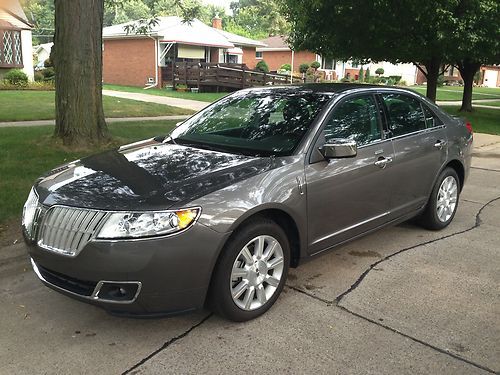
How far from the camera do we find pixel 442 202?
17.9ft

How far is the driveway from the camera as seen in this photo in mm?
3045

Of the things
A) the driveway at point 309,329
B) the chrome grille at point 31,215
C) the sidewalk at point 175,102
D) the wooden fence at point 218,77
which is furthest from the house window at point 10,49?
the chrome grille at point 31,215

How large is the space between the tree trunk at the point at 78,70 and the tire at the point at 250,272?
5.41m

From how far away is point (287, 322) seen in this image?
352cm

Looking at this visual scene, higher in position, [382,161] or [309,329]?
[382,161]

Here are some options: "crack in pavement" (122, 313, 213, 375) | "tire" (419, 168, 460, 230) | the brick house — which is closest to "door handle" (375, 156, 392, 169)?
"tire" (419, 168, 460, 230)

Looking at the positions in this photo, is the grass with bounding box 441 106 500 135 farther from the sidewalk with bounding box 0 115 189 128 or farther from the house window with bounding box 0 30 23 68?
the house window with bounding box 0 30 23 68

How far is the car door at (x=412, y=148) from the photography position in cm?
472

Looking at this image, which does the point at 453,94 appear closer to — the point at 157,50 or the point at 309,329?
the point at 157,50

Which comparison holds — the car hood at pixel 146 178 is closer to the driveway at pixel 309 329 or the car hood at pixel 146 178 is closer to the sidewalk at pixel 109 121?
the driveway at pixel 309 329

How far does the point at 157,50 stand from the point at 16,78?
35.9 feet

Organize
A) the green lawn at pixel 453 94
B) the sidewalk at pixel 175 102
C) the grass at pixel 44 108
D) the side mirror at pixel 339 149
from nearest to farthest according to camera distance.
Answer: the side mirror at pixel 339 149, the grass at pixel 44 108, the sidewalk at pixel 175 102, the green lawn at pixel 453 94

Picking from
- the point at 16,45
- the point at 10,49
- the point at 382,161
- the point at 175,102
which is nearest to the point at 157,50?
the point at 16,45

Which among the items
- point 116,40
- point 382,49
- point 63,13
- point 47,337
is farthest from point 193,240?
point 116,40
